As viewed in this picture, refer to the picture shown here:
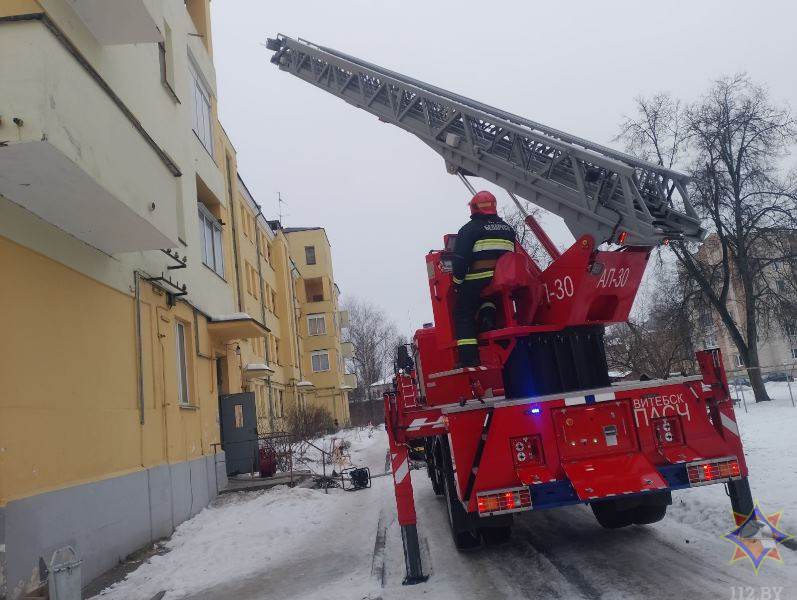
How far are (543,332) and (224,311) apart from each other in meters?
10.3

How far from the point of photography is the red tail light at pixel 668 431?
5.75 m

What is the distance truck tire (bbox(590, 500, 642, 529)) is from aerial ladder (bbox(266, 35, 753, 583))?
16 millimetres

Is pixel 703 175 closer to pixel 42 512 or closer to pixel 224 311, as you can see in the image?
pixel 224 311

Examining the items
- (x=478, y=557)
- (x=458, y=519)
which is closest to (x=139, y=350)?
(x=458, y=519)

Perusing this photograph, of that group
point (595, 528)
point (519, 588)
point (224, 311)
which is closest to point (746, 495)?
point (595, 528)

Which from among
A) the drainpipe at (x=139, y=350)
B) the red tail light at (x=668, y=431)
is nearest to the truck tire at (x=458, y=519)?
the red tail light at (x=668, y=431)

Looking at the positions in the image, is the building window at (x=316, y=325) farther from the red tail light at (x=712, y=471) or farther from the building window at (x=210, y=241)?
the red tail light at (x=712, y=471)

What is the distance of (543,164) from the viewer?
6.88 m

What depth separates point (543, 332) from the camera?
244 inches

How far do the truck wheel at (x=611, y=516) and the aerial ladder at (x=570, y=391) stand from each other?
2 cm

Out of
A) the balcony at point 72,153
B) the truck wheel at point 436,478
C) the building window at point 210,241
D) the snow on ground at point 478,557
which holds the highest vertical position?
the building window at point 210,241

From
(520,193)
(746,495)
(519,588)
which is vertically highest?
(520,193)

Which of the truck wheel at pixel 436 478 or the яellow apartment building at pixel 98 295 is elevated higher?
the яellow apartment building at pixel 98 295

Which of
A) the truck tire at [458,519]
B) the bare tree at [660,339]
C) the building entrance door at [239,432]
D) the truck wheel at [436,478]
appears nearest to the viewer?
the truck tire at [458,519]
